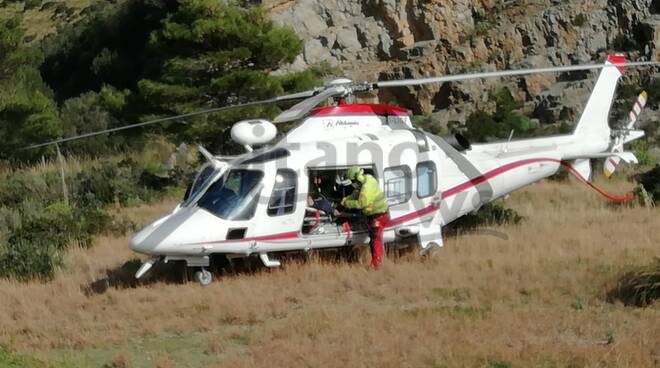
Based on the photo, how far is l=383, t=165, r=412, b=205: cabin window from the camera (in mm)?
14320

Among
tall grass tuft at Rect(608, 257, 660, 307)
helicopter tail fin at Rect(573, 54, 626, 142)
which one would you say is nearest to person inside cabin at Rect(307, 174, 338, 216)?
tall grass tuft at Rect(608, 257, 660, 307)

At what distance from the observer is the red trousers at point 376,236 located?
13.9 meters

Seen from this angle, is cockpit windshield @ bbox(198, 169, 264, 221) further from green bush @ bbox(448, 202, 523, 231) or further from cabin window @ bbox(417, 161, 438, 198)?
green bush @ bbox(448, 202, 523, 231)

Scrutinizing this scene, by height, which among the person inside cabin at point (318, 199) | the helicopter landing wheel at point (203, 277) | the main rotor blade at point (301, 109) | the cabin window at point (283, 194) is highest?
the main rotor blade at point (301, 109)

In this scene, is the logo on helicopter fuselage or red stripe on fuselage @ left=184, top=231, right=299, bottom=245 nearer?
red stripe on fuselage @ left=184, top=231, right=299, bottom=245

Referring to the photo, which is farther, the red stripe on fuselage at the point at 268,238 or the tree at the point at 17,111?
the tree at the point at 17,111

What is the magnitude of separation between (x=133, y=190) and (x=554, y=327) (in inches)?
629

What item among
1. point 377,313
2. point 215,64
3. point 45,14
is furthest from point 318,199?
point 45,14

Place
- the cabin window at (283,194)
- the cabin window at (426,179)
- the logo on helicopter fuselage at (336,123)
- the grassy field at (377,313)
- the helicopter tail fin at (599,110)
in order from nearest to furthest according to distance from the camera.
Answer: the grassy field at (377,313) < the cabin window at (283,194) < the logo on helicopter fuselage at (336,123) < the cabin window at (426,179) < the helicopter tail fin at (599,110)

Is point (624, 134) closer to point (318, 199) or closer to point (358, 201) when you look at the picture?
point (358, 201)

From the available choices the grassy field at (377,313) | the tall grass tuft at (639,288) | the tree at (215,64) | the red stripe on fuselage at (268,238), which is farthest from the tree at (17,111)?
the tall grass tuft at (639,288)

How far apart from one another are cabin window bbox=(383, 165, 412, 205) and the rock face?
65.3 feet

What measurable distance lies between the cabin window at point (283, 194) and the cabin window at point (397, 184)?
148 cm

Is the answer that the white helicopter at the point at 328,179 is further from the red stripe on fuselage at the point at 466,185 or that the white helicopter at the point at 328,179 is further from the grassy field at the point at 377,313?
the grassy field at the point at 377,313
